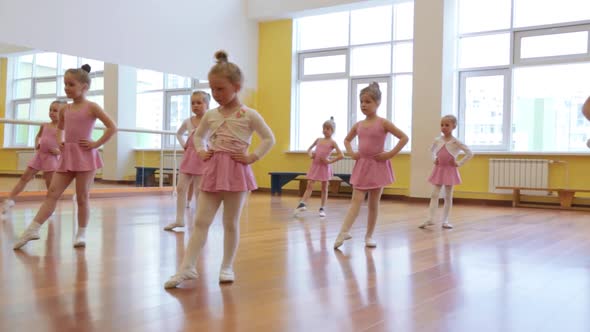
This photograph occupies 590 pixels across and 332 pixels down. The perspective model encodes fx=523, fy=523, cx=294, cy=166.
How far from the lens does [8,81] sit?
7359 mm

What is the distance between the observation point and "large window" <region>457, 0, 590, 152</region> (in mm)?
8445

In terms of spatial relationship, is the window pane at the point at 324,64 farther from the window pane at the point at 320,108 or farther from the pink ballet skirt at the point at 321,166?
the pink ballet skirt at the point at 321,166

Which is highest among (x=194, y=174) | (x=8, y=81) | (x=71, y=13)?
(x=71, y=13)

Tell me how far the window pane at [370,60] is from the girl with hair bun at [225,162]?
7.97 m

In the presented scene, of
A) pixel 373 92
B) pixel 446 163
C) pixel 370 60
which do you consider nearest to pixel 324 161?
pixel 446 163

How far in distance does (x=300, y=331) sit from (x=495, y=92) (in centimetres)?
828

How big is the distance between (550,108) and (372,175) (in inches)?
239

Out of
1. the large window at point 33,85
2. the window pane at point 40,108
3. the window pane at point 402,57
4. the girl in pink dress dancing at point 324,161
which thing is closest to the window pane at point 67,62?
the large window at point 33,85

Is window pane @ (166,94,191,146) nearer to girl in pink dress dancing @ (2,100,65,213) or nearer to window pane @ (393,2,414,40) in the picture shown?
window pane @ (393,2,414,40)

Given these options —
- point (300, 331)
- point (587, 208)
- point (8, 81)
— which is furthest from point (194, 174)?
point (587, 208)

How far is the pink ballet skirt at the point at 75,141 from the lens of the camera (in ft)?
11.4

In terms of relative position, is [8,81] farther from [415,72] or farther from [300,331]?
Answer: [300,331]

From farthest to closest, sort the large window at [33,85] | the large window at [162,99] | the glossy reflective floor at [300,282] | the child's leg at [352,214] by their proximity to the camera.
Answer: the large window at [162,99]
the large window at [33,85]
the child's leg at [352,214]
the glossy reflective floor at [300,282]

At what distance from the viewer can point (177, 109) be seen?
34.1ft
